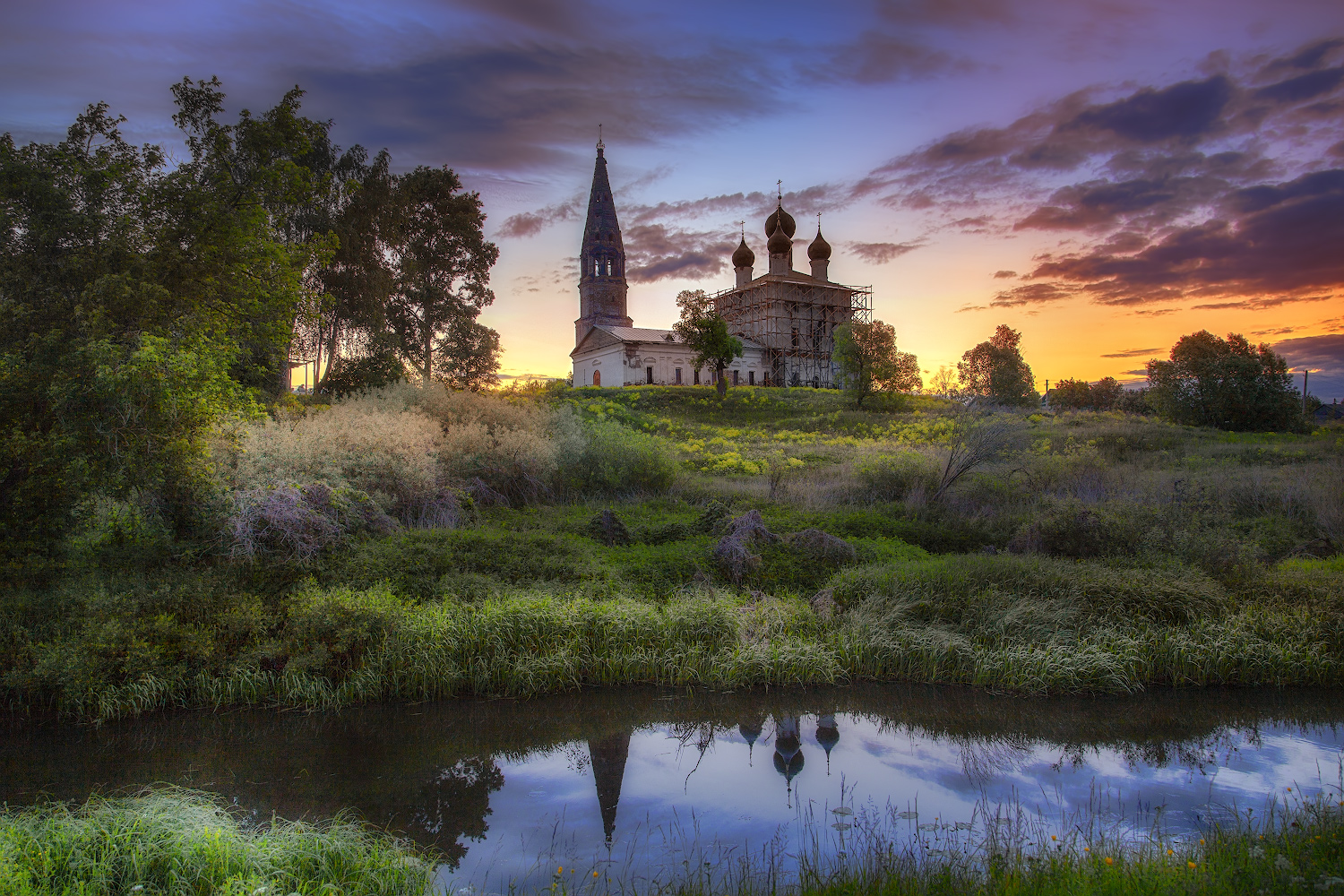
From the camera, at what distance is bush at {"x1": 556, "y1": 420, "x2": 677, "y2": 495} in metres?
19.3

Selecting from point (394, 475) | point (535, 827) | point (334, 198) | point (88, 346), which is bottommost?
point (535, 827)

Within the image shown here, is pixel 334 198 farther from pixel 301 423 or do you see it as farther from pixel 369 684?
pixel 369 684

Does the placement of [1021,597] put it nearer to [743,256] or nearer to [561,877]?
[561,877]

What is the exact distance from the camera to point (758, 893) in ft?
16.6

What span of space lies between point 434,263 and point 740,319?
37.2 metres

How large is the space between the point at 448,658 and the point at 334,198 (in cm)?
2033

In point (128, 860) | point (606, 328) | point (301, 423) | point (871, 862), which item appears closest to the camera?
point (128, 860)

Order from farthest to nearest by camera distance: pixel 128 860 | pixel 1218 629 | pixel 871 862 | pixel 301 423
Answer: pixel 301 423
pixel 1218 629
pixel 871 862
pixel 128 860

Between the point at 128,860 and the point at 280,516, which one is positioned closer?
the point at 128,860

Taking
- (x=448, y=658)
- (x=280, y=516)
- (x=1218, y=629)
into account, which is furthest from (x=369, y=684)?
(x=1218, y=629)

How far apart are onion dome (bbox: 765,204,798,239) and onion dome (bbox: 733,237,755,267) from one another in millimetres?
2741

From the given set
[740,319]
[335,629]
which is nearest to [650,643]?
[335,629]

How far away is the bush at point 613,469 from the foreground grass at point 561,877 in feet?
45.0

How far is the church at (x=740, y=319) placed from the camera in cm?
5388
